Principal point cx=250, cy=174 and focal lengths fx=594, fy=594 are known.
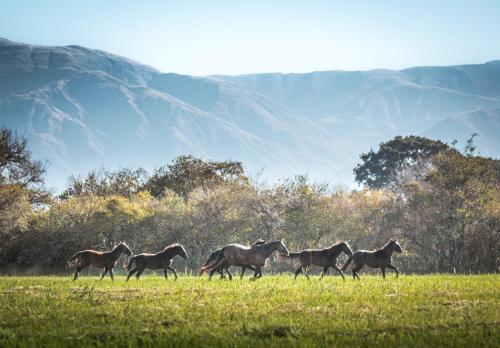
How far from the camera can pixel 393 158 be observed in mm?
110625

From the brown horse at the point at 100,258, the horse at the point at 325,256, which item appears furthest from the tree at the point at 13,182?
the horse at the point at 325,256

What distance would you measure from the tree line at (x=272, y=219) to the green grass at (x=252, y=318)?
35898mm

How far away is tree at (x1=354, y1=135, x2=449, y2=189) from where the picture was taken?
348ft

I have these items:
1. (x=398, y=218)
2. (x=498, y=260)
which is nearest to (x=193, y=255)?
(x=398, y=218)

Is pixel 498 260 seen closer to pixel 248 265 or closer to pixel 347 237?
pixel 347 237

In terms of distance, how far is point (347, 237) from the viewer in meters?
58.8

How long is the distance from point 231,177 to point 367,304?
221ft

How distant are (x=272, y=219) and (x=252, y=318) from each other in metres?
44.7

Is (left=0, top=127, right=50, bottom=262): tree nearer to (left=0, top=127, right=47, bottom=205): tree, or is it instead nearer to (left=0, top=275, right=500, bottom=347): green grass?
(left=0, top=127, right=47, bottom=205): tree

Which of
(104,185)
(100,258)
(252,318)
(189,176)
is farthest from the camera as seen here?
(104,185)

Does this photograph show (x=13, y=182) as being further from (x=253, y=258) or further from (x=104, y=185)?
(x=253, y=258)

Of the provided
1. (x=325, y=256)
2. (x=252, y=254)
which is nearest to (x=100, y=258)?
(x=252, y=254)

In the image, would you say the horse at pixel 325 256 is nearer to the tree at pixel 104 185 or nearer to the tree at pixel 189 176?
the tree at pixel 189 176

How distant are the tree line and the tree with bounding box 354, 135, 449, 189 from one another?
150 ft
